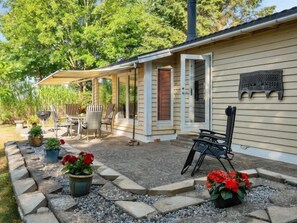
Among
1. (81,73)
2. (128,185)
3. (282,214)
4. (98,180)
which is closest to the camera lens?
(282,214)

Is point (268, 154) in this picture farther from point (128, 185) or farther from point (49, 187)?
point (49, 187)

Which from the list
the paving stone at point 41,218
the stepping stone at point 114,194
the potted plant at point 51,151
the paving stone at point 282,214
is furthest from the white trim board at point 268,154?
the paving stone at point 41,218

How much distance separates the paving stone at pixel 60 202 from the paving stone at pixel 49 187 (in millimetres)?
160

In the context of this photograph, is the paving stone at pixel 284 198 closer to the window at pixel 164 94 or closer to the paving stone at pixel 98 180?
the paving stone at pixel 98 180

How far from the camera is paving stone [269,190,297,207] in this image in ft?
10.4

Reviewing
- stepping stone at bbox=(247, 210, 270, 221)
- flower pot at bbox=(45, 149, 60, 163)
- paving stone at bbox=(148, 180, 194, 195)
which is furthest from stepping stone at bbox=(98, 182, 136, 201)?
flower pot at bbox=(45, 149, 60, 163)

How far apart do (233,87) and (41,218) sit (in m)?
4.87

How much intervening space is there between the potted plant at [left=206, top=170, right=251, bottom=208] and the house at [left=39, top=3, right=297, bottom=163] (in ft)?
8.48

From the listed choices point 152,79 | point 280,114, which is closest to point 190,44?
point 152,79

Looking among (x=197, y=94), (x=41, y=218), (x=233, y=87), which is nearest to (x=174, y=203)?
(x=41, y=218)

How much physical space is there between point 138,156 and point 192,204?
297 cm

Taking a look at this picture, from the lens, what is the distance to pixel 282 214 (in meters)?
2.81

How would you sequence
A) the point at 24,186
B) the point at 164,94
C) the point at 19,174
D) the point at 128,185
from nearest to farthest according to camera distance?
the point at 128,185 < the point at 24,186 < the point at 19,174 < the point at 164,94

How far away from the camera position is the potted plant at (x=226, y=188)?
309 cm
